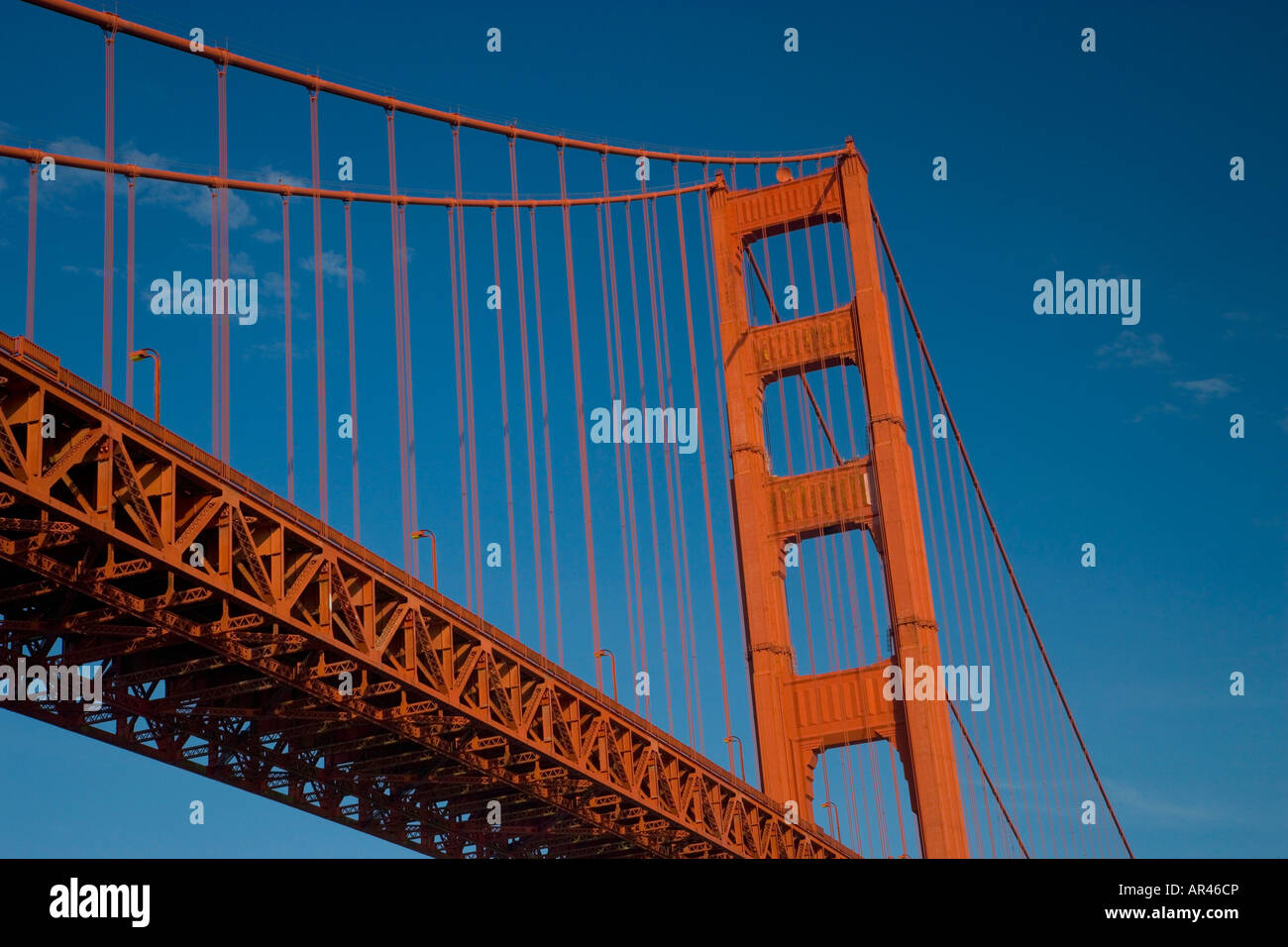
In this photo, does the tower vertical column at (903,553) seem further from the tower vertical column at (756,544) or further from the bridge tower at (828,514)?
the tower vertical column at (756,544)

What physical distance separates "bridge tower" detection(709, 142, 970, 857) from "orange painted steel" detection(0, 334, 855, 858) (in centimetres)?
638

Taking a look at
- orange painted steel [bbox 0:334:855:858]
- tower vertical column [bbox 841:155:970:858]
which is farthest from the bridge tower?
orange painted steel [bbox 0:334:855:858]

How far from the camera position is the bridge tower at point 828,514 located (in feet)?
149

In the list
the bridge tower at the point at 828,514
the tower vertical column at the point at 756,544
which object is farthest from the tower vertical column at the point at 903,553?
the tower vertical column at the point at 756,544

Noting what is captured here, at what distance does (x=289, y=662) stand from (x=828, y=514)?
22.1 m

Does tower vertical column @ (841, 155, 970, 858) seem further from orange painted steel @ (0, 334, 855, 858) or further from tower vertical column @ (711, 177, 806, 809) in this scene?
orange painted steel @ (0, 334, 855, 858)

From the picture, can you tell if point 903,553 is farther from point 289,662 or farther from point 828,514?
point 289,662

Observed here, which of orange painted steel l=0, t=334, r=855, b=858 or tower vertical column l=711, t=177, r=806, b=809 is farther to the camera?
tower vertical column l=711, t=177, r=806, b=809

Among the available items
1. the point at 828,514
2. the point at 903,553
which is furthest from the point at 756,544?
the point at 903,553

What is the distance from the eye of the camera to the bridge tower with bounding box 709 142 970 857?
149ft

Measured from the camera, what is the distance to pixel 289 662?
27734 mm
